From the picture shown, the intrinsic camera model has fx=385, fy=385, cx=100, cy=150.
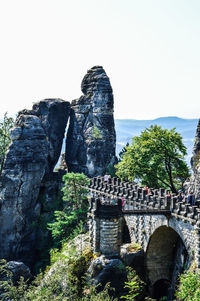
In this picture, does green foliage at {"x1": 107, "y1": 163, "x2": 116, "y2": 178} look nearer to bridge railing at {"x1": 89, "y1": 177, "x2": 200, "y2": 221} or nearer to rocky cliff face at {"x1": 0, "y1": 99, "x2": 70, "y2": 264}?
rocky cliff face at {"x1": 0, "y1": 99, "x2": 70, "y2": 264}

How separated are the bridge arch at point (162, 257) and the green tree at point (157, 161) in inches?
477

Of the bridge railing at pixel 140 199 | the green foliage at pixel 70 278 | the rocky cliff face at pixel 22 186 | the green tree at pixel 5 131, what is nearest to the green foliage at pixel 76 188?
the bridge railing at pixel 140 199

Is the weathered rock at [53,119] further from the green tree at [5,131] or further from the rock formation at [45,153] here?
the green tree at [5,131]

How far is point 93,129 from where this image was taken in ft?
200

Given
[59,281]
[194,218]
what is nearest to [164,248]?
[194,218]

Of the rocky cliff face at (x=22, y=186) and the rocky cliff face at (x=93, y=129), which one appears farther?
the rocky cliff face at (x=93, y=129)

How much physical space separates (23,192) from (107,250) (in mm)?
25613

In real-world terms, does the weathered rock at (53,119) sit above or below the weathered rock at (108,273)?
above

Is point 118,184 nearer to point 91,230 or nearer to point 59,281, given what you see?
point 91,230

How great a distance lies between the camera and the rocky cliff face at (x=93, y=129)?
60.0 metres

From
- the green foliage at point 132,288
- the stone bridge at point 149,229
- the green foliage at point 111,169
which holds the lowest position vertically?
the green foliage at point 132,288

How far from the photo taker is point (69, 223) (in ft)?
148

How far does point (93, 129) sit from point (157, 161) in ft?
60.1

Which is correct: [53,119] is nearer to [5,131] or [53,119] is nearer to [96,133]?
[96,133]
